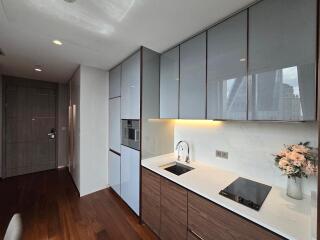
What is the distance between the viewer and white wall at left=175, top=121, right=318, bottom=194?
129 centimetres

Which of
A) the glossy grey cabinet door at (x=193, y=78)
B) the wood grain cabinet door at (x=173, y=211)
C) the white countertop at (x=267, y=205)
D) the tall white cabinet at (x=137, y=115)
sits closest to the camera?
the white countertop at (x=267, y=205)

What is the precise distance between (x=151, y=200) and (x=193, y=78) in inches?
61.6

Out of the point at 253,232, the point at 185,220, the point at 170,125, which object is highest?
the point at 170,125

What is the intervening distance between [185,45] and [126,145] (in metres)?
1.68

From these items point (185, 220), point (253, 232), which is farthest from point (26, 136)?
point (253, 232)

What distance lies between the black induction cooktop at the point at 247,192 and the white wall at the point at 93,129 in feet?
7.82

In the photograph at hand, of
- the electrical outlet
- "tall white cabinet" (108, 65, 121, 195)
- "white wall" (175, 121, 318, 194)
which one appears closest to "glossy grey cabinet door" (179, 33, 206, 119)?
"white wall" (175, 121, 318, 194)

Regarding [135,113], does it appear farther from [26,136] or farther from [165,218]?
[26,136]

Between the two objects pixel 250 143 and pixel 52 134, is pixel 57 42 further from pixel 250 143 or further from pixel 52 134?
pixel 52 134

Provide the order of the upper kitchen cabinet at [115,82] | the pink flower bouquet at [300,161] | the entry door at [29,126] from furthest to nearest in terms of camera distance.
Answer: the entry door at [29,126] → the upper kitchen cabinet at [115,82] → the pink flower bouquet at [300,161]

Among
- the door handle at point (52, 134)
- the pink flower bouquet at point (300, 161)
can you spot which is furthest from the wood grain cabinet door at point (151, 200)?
the door handle at point (52, 134)

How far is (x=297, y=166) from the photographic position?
1.11m

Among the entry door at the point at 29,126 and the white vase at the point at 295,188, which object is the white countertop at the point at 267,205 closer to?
the white vase at the point at 295,188

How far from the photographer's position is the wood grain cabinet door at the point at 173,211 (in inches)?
56.1
